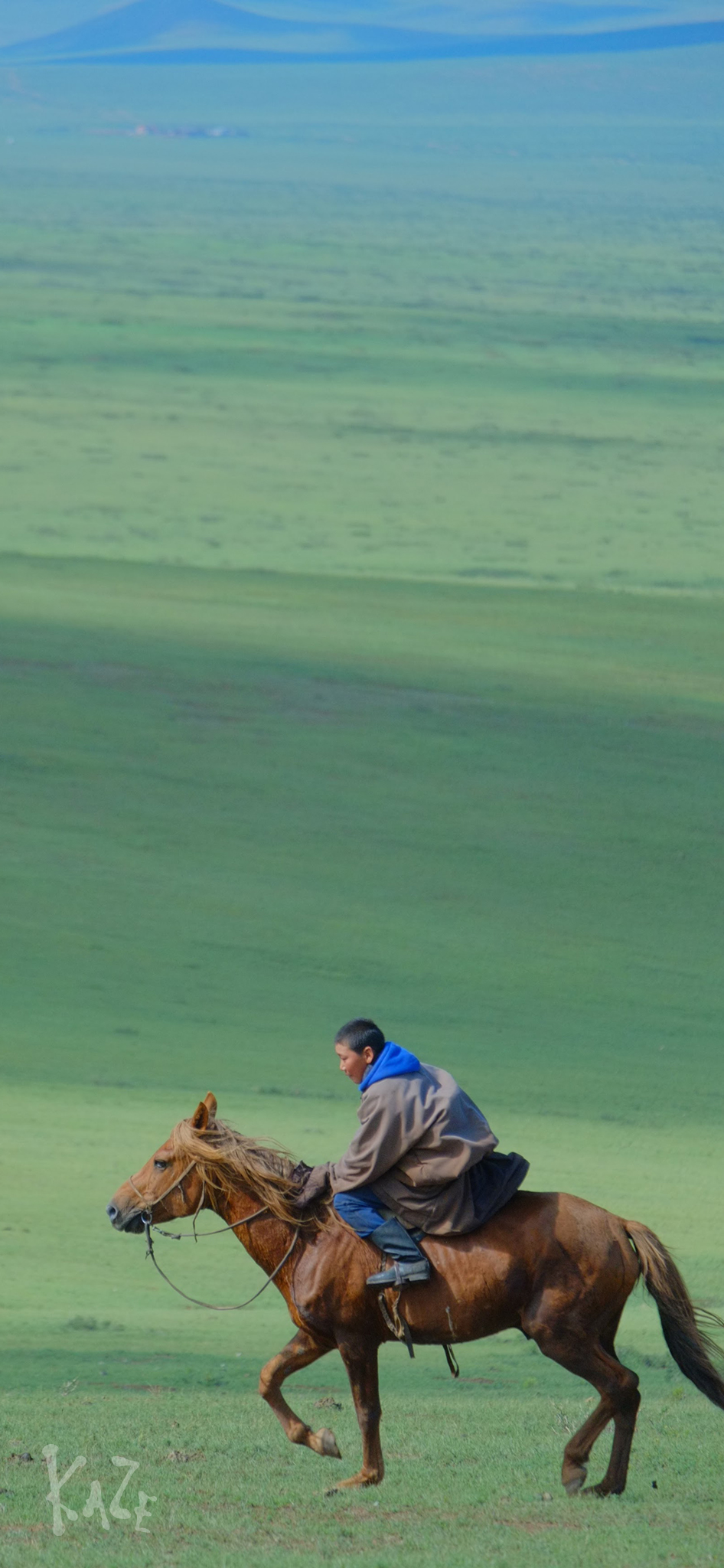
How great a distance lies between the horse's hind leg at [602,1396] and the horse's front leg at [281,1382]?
0.76 m

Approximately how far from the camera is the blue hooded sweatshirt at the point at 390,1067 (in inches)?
254

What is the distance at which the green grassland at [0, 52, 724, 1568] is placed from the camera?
802 centimetres

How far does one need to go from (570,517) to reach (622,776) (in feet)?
48.7

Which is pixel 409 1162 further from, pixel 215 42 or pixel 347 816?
pixel 215 42

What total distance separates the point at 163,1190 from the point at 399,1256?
86cm

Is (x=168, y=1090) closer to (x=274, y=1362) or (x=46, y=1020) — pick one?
(x=46, y=1020)

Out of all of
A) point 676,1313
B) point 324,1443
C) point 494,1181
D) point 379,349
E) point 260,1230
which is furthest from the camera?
point 379,349

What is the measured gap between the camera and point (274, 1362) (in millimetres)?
6582

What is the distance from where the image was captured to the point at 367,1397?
6.61 m

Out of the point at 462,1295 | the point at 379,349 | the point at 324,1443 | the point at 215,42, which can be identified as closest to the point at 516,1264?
the point at 462,1295

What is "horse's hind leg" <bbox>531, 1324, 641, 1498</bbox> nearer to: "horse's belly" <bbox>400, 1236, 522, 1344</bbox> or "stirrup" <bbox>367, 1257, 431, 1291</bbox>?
"horse's belly" <bbox>400, 1236, 522, 1344</bbox>

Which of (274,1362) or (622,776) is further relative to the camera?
(622,776)

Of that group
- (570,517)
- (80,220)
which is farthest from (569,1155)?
(80,220)

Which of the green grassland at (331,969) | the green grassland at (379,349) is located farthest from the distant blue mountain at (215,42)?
the green grassland at (331,969)
